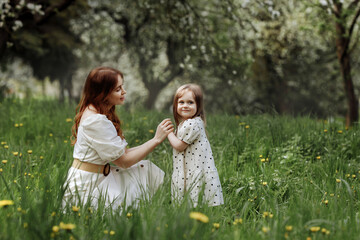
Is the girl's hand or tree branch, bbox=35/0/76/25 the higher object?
tree branch, bbox=35/0/76/25

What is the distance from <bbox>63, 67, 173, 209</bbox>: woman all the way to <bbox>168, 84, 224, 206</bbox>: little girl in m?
0.13

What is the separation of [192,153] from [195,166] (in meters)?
0.10

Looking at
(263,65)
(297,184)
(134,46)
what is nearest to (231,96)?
(263,65)

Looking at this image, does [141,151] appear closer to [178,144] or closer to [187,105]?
[178,144]

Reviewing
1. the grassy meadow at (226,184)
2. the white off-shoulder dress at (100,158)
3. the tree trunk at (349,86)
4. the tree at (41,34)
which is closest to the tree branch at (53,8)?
the tree at (41,34)

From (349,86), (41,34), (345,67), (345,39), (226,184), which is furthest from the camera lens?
(41,34)

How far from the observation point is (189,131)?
2584mm

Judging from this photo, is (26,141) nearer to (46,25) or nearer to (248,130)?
(248,130)

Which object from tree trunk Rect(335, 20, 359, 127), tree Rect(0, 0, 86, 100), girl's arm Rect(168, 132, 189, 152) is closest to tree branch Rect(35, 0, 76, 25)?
tree Rect(0, 0, 86, 100)

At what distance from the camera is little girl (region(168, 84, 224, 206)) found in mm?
2588

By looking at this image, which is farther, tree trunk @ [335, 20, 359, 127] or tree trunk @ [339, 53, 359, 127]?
tree trunk @ [339, 53, 359, 127]

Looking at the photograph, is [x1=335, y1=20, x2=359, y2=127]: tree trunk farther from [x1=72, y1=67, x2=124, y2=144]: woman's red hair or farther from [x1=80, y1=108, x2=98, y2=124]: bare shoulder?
[x1=80, y1=108, x2=98, y2=124]: bare shoulder

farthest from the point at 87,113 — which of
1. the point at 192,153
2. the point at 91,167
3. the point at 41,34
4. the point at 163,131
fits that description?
the point at 41,34

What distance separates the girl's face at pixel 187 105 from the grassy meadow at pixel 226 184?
474 millimetres
